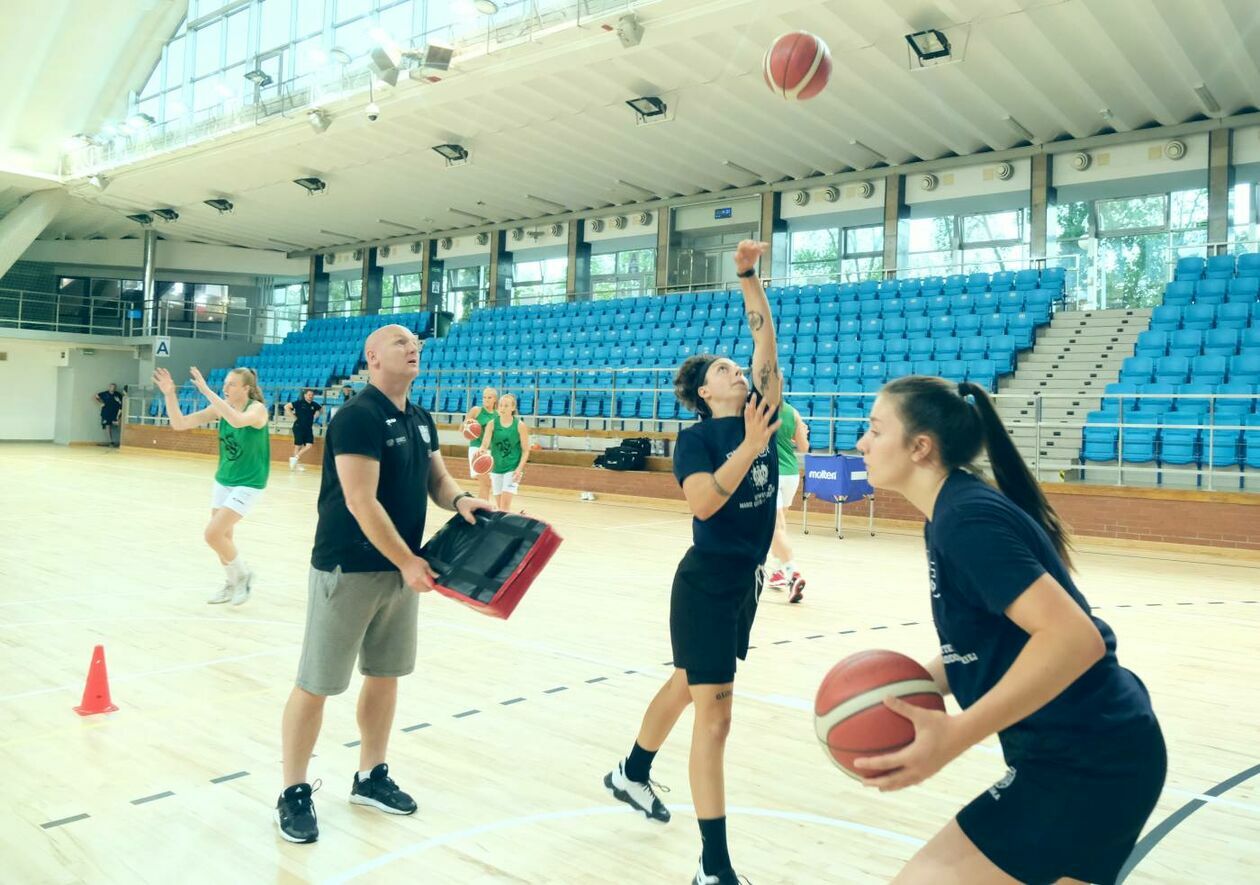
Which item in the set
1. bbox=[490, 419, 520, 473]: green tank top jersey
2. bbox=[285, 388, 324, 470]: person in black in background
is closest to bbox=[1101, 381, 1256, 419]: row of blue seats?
bbox=[490, 419, 520, 473]: green tank top jersey

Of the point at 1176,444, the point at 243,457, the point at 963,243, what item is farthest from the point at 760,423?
the point at 963,243

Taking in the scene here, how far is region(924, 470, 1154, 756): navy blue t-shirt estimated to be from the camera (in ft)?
5.19

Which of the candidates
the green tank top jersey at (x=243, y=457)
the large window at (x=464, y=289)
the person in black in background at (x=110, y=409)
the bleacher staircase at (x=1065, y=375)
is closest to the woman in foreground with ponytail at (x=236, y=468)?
the green tank top jersey at (x=243, y=457)

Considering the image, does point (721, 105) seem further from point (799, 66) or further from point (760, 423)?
point (760, 423)

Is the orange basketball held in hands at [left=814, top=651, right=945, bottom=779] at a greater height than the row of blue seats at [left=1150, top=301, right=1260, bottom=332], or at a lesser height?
lesser

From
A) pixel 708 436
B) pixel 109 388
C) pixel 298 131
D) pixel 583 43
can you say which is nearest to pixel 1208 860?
pixel 708 436

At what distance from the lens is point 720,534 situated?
289 cm

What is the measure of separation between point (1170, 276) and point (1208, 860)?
15.5 meters

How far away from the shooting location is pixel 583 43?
13383mm

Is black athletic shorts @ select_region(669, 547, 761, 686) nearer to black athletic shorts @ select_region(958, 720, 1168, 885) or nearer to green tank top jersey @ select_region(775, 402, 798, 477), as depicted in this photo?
black athletic shorts @ select_region(958, 720, 1168, 885)

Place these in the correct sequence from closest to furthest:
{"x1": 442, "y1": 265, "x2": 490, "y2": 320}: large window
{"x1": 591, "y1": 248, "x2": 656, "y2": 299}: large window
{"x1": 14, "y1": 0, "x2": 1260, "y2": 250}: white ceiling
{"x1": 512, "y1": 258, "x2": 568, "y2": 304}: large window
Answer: {"x1": 14, "y1": 0, "x2": 1260, "y2": 250}: white ceiling
{"x1": 591, "y1": 248, "x2": 656, "y2": 299}: large window
{"x1": 512, "y1": 258, "x2": 568, "y2": 304}: large window
{"x1": 442, "y1": 265, "x2": 490, "y2": 320}: large window

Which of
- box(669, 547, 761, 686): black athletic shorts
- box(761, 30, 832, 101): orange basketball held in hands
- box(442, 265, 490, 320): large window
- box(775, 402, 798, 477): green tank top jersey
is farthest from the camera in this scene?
box(442, 265, 490, 320): large window

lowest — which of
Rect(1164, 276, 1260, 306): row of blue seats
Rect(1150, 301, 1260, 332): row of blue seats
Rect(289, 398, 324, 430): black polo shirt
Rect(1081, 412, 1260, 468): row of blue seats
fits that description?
Rect(1081, 412, 1260, 468): row of blue seats

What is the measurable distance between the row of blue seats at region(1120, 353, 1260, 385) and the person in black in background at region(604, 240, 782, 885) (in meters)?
11.5
